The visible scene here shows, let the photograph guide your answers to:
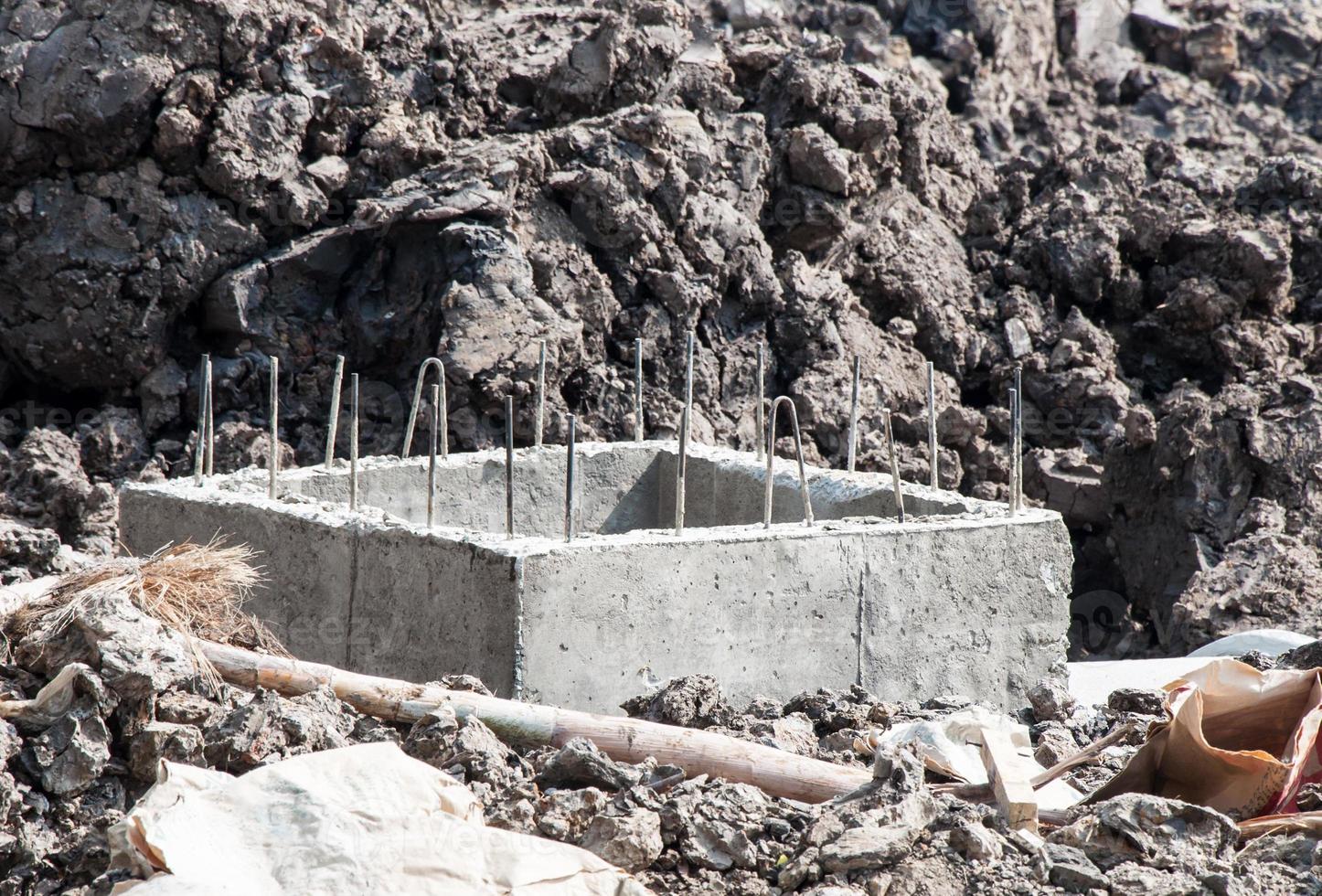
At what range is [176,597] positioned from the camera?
170 inches

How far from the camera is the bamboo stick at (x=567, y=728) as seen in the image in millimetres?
3936

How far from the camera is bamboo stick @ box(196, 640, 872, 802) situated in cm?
394

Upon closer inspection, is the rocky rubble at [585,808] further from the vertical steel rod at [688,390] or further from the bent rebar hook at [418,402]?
the bent rebar hook at [418,402]

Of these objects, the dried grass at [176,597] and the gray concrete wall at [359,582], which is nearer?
the dried grass at [176,597]

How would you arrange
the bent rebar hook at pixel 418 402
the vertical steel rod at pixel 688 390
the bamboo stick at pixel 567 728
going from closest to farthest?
the bamboo stick at pixel 567 728, the vertical steel rod at pixel 688 390, the bent rebar hook at pixel 418 402

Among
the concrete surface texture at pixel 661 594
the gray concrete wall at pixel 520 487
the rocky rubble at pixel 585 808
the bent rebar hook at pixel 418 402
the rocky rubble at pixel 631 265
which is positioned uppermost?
the rocky rubble at pixel 631 265

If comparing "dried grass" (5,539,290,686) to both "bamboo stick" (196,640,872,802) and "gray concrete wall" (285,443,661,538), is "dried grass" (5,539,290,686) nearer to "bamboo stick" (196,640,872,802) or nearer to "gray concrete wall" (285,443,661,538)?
"bamboo stick" (196,640,872,802)

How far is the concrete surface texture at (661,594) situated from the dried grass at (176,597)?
636 mm

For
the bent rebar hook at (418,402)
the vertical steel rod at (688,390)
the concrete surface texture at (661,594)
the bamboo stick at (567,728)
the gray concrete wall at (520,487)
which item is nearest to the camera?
the bamboo stick at (567,728)

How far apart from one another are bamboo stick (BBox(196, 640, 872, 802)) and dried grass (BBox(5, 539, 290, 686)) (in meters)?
0.16

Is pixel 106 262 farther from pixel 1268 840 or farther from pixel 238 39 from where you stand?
pixel 1268 840

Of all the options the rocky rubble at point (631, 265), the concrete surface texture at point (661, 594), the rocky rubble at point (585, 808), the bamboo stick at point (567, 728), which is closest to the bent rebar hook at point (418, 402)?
the concrete surface texture at point (661, 594)

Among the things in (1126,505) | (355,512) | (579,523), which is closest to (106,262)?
(579,523)

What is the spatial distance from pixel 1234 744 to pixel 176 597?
326 centimetres
